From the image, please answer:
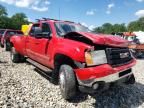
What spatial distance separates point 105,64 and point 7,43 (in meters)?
13.6

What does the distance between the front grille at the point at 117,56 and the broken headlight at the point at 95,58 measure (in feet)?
0.37

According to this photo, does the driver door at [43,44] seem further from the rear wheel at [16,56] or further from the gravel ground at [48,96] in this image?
the rear wheel at [16,56]

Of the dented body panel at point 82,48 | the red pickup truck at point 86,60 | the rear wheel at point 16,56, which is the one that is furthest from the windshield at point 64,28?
the rear wheel at point 16,56

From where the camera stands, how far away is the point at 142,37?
80.2 feet

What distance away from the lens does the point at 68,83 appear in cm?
548

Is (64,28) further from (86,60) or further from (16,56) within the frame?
(16,56)

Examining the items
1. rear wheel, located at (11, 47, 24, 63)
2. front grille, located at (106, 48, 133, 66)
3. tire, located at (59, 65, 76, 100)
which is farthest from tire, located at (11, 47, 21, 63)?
front grille, located at (106, 48, 133, 66)

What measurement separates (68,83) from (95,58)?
848mm

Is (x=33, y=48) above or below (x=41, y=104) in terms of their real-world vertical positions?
above

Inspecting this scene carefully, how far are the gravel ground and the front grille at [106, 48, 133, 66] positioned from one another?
1.11 m

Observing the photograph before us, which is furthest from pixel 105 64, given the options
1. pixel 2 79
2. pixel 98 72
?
pixel 2 79

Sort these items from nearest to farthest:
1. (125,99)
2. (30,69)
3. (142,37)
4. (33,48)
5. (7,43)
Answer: (125,99)
(33,48)
(30,69)
(7,43)
(142,37)

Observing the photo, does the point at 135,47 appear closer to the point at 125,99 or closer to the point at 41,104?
the point at 125,99

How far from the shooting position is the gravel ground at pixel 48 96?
18.5ft
